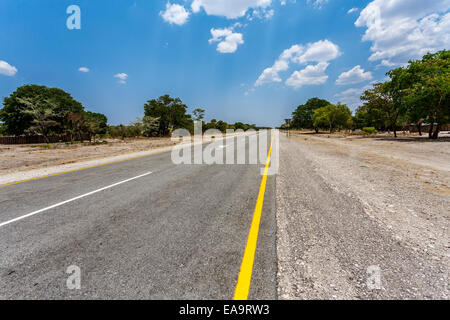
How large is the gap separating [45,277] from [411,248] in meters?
4.83

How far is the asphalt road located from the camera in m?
2.13

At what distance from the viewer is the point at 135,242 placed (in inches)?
119

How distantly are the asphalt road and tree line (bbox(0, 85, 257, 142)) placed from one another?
30.1 m

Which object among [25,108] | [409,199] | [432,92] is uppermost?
[25,108]

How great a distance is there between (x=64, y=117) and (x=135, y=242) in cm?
4023

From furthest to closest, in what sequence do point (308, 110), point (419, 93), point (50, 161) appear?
point (308, 110) → point (419, 93) → point (50, 161)

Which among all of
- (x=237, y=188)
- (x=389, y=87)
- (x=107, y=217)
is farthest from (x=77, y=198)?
(x=389, y=87)

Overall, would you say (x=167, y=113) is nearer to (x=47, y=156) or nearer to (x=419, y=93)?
(x=47, y=156)

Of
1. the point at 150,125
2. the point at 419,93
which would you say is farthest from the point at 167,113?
the point at 419,93

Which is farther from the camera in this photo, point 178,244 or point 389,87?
point 389,87

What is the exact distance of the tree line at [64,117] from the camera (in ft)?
94.5

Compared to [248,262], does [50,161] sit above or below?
above
